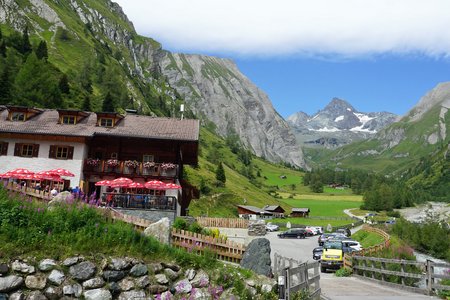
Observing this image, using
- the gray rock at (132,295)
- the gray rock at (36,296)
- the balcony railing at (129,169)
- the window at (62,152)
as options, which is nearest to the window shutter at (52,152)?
the window at (62,152)

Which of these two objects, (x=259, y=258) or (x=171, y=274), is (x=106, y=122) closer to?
(x=259, y=258)

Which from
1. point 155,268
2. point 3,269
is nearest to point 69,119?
point 3,269

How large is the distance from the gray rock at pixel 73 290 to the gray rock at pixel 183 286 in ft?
9.52

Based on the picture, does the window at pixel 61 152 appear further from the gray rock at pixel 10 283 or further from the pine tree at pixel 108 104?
the pine tree at pixel 108 104

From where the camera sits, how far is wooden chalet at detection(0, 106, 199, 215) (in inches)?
1495

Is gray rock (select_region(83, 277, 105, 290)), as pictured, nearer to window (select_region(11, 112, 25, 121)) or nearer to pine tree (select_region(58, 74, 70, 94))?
window (select_region(11, 112, 25, 121))

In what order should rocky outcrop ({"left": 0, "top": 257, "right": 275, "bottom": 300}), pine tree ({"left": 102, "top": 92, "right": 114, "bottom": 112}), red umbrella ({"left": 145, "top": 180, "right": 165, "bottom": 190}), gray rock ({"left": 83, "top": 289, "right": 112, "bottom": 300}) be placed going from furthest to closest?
1. pine tree ({"left": 102, "top": 92, "right": 114, "bottom": 112})
2. red umbrella ({"left": 145, "top": 180, "right": 165, "bottom": 190})
3. gray rock ({"left": 83, "top": 289, "right": 112, "bottom": 300})
4. rocky outcrop ({"left": 0, "top": 257, "right": 275, "bottom": 300})

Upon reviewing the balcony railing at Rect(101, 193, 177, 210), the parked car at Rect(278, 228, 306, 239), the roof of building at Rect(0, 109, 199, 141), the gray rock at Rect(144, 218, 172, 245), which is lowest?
the parked car at Rect(278, 228, 306, 239)

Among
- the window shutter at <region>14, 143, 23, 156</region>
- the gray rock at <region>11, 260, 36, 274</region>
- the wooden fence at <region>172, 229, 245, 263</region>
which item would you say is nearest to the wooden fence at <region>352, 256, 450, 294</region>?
the wooden fence at <region>172, 229, 245, 263</region>

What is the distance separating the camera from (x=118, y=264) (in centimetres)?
1331

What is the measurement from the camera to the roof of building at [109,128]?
38.0 m

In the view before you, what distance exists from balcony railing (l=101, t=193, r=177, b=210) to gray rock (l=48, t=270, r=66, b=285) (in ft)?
60.6

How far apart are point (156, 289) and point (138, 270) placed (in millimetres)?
827

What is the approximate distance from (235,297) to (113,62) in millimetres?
184546
